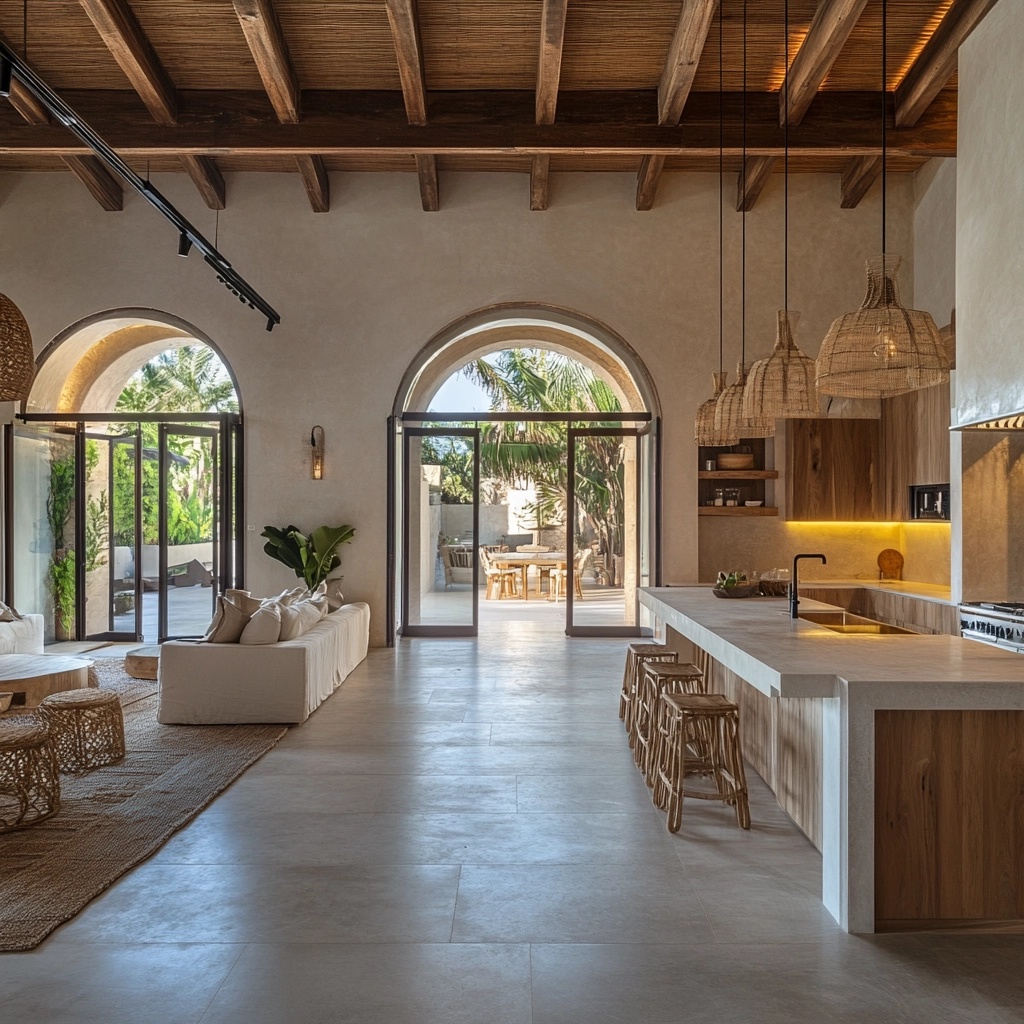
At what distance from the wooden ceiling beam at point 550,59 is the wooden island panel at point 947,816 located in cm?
520

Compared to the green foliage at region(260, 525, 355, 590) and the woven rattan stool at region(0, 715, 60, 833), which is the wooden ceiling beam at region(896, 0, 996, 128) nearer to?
the green foliage at region(260, 525, 355, 590)

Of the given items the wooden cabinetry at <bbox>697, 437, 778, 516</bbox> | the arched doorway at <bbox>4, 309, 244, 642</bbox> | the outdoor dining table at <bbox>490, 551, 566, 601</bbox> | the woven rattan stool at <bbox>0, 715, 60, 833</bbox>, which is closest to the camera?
the woven rattan stool at <bbox>0, 715, 60, 833</bbox>

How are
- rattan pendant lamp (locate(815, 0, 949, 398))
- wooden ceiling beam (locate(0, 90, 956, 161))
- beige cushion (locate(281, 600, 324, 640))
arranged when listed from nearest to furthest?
rattan pendant lamp (locate(815, 0, 949, 398)) < beige cushion (locate(281, 600, 324, 640)) < wooden ceiling beam (locate(0, 90, 956, 161))

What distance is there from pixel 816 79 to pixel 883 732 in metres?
5.95

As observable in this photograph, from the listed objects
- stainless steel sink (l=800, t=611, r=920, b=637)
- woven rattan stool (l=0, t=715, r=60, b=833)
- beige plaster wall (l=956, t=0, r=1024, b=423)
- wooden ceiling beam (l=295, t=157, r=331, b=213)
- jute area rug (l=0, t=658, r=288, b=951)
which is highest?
wooden ceiling beam (l=295, t=157, r=331, b=213)

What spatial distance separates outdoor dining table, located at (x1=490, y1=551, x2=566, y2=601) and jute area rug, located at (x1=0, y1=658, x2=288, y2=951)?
24.5ft

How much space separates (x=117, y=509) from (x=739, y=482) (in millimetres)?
6813

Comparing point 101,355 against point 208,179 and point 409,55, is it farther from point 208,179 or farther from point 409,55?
point 409,55

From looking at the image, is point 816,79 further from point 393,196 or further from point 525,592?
point 525,592

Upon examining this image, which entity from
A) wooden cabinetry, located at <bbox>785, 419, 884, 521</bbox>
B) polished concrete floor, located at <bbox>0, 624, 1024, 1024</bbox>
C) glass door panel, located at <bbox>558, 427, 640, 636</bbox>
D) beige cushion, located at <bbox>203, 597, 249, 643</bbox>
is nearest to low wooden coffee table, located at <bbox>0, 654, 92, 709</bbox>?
beige cushion, located at <bbox>203, 597, 249, 643</bbox>

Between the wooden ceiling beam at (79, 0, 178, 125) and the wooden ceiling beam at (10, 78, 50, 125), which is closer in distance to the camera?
the wooden ceiling beam at (79, 0, 178, 125)

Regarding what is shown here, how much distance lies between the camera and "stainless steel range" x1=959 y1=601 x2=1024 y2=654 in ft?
18.9

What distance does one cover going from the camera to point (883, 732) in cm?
314

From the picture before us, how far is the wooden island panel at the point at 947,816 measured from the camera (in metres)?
3.13
